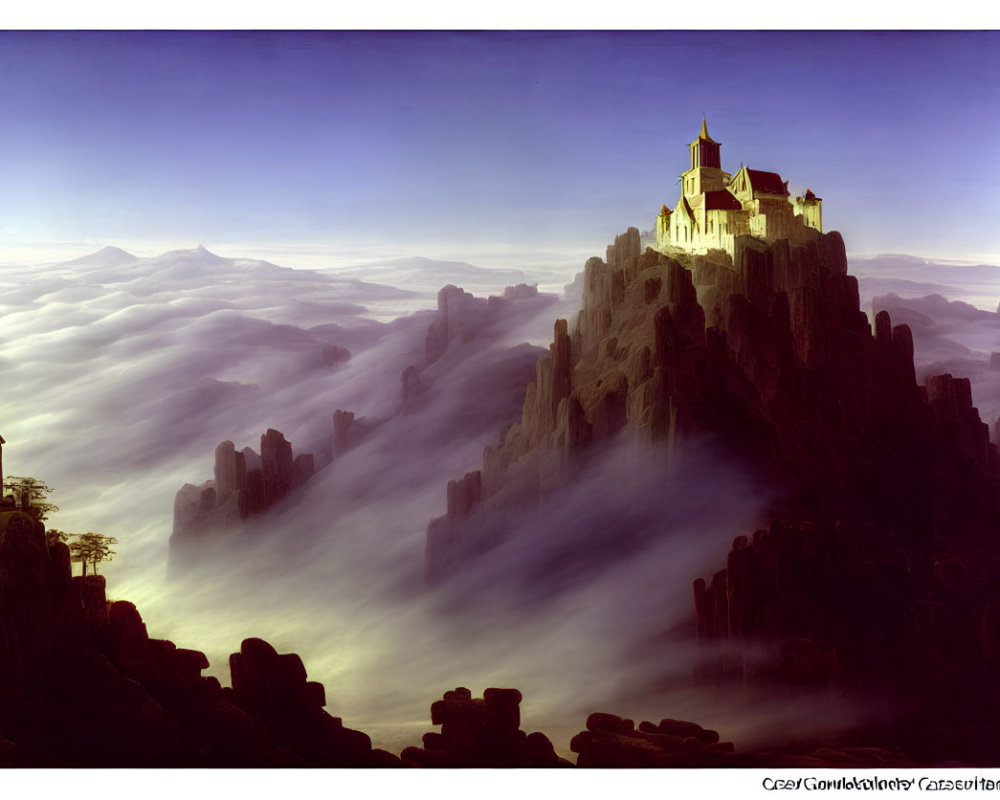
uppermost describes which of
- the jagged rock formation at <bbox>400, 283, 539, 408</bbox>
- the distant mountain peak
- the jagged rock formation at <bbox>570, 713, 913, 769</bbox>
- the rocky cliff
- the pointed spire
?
the pointed spire

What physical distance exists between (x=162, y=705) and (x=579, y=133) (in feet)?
15.5

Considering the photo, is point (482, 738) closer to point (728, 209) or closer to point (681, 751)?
point (681, 751)

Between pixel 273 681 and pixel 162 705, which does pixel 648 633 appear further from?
pixel 162 705

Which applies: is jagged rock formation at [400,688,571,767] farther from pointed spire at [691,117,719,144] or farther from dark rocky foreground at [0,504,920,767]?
pointed spire at [691,117,719,144]

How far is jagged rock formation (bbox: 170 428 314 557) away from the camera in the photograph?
579cm

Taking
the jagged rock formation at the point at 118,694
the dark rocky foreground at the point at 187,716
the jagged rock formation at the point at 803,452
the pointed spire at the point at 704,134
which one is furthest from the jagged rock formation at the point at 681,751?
the pointed spire at the point at 704,134

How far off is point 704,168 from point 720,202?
0.26 m

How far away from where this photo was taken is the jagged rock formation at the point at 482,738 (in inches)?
212

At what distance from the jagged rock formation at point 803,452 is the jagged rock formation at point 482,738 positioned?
89cm

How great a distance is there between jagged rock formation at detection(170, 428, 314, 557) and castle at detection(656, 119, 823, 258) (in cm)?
307

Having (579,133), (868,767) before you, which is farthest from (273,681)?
(579,133)

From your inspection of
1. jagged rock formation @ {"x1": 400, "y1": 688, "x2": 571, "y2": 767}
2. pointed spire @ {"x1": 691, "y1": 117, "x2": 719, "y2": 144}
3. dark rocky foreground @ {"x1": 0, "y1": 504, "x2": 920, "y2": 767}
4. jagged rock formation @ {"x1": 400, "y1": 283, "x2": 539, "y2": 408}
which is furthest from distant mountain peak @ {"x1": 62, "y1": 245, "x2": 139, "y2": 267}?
pointed spire @ {"x1": 691, "y1": 117, "x2": 719, "y2": 144}

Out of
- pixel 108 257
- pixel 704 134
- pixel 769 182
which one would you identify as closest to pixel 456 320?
pixel 704 134

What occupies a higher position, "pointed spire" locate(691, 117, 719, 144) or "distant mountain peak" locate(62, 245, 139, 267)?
"pointed spire" locate(691, 117, 719, 144)
